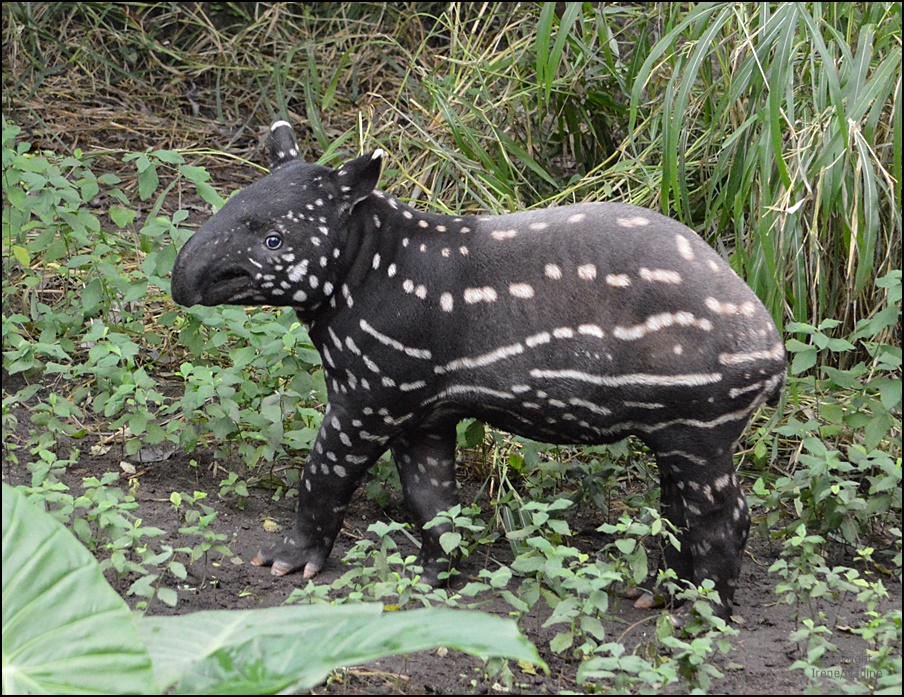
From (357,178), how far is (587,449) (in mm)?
1460

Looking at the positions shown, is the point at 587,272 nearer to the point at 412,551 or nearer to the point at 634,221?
the point at 634,221

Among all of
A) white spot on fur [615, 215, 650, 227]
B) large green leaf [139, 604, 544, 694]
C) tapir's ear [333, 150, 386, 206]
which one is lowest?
large green leaf [139, 604, 544, 694]

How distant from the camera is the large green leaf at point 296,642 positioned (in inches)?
103

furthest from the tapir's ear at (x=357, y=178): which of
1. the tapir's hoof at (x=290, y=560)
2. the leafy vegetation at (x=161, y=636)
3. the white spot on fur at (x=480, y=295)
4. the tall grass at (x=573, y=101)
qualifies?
the leafy vegetation at (x=161, y=636)

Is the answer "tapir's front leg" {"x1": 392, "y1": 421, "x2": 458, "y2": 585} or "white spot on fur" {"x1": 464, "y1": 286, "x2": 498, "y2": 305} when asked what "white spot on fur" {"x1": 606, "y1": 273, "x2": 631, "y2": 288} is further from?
"tapir's front leg" {"x1": 392, "y1": 421, "x2": 458, "y2": 585}

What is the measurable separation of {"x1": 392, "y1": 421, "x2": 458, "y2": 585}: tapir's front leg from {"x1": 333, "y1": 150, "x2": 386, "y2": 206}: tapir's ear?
83cm

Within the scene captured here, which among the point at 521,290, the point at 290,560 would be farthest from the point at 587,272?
the point at 290,560

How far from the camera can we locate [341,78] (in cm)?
758

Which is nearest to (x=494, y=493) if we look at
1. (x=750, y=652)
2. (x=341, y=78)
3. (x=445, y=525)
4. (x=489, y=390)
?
(x=445, y=525)

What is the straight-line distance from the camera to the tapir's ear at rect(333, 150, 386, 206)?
388 centimetres

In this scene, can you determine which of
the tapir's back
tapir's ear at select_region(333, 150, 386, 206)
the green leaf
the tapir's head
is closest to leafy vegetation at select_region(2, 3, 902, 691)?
the green leaf

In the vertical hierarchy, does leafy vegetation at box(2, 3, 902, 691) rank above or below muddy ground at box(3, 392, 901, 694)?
above

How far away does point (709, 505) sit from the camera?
3.76m

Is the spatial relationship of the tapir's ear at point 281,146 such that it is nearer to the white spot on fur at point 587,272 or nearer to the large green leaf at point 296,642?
the white spot on fur at point 587,272
